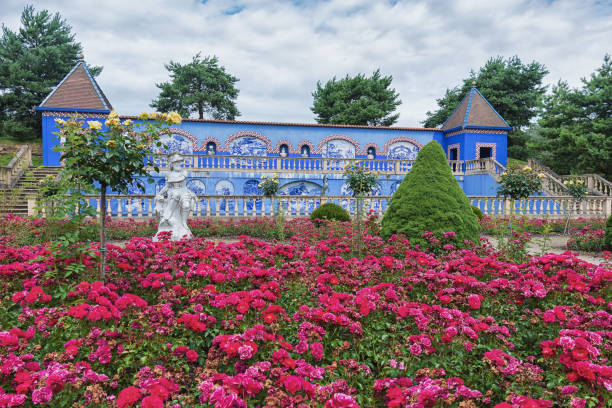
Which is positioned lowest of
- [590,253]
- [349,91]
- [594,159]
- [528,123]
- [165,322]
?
[590,253]

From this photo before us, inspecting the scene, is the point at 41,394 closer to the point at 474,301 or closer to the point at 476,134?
the point at 474,301

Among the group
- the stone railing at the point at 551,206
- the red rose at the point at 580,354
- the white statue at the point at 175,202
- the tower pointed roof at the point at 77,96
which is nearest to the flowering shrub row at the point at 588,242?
the stone railing at the point at 551,206

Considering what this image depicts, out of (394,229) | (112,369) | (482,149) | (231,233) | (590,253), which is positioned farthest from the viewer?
(482,149)

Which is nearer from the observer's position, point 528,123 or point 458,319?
point 458,319

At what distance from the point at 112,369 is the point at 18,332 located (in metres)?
0.59

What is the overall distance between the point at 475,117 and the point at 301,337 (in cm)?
2463

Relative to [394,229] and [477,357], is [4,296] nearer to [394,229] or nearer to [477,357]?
[477,357]

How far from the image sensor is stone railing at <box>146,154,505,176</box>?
1672 cm

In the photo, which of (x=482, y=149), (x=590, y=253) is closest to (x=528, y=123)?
(x=482, y=149)

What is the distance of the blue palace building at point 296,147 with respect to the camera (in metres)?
17.2

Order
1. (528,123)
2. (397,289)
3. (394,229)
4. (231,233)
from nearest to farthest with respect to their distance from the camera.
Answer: (397,289), (394,229), (231,233), (528,123)

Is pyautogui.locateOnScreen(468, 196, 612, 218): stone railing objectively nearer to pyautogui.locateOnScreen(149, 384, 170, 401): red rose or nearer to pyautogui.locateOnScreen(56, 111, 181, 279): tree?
pyautogui.locateOnScreen(56, 111, 181, 279): tree

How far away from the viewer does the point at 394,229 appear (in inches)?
263

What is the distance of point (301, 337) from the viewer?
226cm
